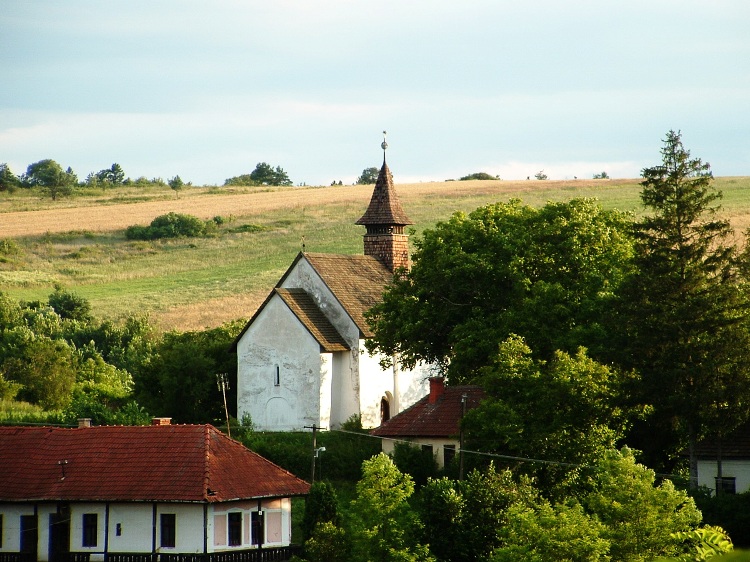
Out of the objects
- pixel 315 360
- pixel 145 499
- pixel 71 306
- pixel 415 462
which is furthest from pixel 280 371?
pixel 71 306

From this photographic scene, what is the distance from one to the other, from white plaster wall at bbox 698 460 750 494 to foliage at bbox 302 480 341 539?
1294cm

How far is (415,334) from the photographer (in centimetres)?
4766

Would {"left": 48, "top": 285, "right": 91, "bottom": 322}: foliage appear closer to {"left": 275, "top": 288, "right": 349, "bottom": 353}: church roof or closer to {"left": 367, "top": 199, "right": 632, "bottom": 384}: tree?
{"left": 275, "top": 288, "right": 349, "bottom": 353}: church roof

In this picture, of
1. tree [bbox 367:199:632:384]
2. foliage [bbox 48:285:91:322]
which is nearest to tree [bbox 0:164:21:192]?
foliage [bbox 48:285:91:322]

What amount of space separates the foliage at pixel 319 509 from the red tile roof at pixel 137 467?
1653mm

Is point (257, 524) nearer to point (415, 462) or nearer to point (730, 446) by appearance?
point (415, 462)

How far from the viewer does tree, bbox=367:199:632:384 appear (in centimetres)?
4309

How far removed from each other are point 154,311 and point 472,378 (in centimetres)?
4464

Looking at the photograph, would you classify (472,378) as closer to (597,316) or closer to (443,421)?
(443,421)

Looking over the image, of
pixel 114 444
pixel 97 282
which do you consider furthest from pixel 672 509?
pixel 97 282

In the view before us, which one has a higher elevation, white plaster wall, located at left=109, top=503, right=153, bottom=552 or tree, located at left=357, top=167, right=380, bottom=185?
tree, located at left=357, top=167, right=380, bottom=185

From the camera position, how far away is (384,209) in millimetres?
63000

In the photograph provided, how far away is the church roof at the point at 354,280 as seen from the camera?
55487 millimetres

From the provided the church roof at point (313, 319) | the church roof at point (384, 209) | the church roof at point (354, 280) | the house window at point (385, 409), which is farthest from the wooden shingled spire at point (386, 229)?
the house window at point (385, 409)
